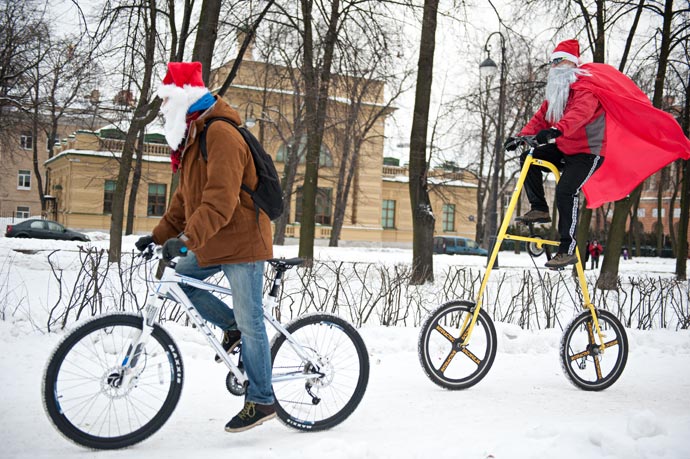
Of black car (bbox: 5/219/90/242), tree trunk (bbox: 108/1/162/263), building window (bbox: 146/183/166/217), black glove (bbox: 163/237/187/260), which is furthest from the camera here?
building window (bbox: 146/183/166/217)

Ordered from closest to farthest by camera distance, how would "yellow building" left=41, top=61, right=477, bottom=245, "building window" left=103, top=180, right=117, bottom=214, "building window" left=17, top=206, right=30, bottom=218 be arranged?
1. "yellow building" left=41, top=61, right=477, bottom=245
2. "building window" left=103, top=180, right=117, bottom=214
3. "building window" left=17, top=206, right=30, bottom=218

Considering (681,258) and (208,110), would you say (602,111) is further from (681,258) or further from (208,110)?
(681,258)

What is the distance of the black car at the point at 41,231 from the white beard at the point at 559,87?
109ft

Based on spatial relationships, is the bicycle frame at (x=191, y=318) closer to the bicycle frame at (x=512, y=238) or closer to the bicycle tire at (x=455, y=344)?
the bicycle tire at (x=455, y=344)

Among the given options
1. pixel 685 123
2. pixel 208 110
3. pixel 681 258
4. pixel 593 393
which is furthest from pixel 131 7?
pixel 681 258

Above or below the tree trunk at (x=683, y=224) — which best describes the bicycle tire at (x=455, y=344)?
below

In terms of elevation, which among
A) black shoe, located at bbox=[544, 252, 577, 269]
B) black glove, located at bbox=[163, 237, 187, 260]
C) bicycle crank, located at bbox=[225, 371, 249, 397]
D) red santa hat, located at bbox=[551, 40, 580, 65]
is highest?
red santa hat, located at bbox=[551, 40, 580, 65]

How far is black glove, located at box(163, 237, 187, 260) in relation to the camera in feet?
11.2

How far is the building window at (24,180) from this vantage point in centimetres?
6319

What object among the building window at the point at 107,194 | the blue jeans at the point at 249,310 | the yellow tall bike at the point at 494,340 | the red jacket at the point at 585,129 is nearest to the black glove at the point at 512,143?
the yellow tall bike at the point at 494,340

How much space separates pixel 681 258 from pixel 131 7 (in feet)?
61.7

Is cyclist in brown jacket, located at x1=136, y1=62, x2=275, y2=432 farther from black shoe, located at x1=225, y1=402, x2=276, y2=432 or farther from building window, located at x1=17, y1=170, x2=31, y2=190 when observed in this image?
building window, located at x1=17, y1=170, x2=31, y2=190

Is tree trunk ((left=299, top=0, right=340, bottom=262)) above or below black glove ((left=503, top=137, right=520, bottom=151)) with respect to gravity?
above

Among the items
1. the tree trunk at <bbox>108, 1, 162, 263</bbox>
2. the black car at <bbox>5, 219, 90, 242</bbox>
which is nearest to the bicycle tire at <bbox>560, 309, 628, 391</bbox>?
the tree trunk at <bbox>108, 1, 162, 263</bbox>
